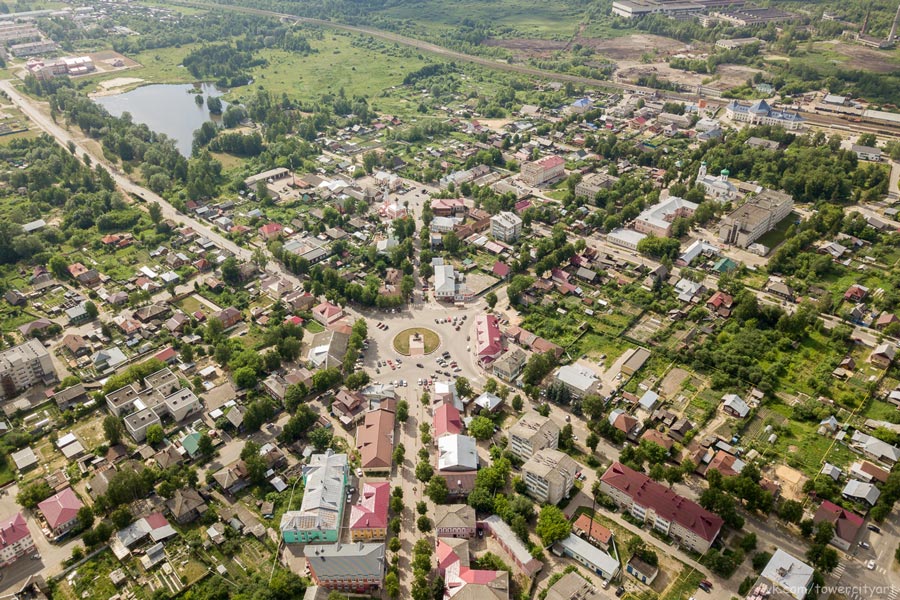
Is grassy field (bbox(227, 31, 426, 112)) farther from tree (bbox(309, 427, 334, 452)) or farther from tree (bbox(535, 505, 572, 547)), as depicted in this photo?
tree (bbox(535, 505, 572, 547))

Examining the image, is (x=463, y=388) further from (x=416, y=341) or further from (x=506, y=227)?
(x=506, y=227)

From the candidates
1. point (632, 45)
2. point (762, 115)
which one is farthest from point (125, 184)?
point (632, 45)

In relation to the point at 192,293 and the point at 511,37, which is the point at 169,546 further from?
the point at 511,37

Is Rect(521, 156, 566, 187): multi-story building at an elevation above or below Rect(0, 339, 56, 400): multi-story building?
above

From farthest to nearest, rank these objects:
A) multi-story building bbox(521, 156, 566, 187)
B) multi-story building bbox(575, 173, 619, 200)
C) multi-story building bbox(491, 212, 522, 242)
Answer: multi-story building bbox(521, 156, 566, 187), multi-story building bbox(575, 173, 619, 200), multi-story building bbox(491, 212, 522, 242)

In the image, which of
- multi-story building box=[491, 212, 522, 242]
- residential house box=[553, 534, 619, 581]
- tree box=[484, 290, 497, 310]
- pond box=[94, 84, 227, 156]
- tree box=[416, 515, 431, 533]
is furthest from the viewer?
pond box=[94, 84, 227, 156]

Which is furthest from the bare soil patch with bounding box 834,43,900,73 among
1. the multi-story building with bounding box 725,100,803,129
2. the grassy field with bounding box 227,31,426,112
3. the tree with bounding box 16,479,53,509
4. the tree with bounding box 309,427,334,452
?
the tree with bounding box 16,479,53,509

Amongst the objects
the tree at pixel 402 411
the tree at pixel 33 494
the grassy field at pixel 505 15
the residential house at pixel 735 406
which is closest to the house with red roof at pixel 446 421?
the tree at pixel 402 411
